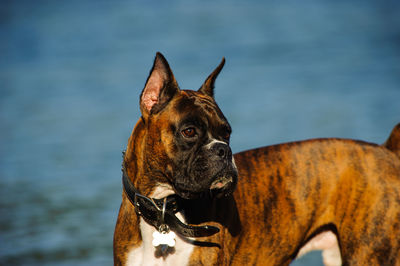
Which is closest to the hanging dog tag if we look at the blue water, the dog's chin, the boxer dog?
the boxer dog

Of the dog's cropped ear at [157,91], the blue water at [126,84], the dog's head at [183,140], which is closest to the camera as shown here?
the dog's head at [183,140]

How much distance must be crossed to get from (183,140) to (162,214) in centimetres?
49

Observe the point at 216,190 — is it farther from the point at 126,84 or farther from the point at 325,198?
the point at 126,84

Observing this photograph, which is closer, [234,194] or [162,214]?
[162,214]

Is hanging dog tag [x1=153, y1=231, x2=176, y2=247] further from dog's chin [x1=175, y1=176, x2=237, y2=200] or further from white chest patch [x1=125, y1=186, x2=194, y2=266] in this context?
dog's chin [x1=175, y1=176, x2=237, y2=200]

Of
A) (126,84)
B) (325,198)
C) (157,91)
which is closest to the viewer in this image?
(157,91)

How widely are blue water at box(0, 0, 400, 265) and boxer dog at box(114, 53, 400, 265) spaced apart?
2238 mm

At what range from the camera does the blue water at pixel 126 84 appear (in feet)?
27.7

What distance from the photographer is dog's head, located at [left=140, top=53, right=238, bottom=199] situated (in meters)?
3.72

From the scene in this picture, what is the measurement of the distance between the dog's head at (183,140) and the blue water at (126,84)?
3.16 metres

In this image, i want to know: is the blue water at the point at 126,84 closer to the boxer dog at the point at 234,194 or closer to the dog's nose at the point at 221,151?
the boxer dog at the point at 234,194

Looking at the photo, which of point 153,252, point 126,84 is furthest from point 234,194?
point 126,84

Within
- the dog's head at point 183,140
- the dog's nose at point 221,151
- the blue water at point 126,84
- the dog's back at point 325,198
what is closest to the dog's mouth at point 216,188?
the dog's head at point 183,140

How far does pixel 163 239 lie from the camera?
150 inches
